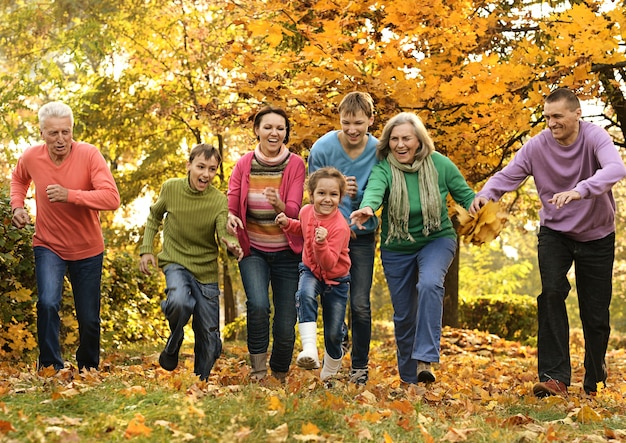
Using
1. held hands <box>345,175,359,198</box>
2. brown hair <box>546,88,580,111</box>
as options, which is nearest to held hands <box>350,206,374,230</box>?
held hands <box>345,175,359,198</box>

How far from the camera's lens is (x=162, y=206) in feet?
19.8

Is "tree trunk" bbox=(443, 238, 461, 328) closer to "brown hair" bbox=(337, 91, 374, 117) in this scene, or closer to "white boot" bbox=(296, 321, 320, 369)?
"brown hair" bbox=(337, 91, 374, 117)

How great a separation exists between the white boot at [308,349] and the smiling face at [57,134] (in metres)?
2.23

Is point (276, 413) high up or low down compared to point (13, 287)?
down

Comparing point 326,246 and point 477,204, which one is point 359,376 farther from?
point 477,204

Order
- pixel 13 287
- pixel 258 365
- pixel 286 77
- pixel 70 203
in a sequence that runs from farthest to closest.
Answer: pixel 13 287 < pixel 286 77 < pixel 258 365 < pixel 70 203

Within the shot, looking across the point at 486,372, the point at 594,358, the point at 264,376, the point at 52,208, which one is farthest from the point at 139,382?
the point at 486,372

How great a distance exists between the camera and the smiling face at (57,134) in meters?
6.07

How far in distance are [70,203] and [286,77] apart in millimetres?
2543

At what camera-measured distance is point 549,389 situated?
19.5ft

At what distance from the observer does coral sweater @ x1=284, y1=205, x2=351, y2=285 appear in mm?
5699

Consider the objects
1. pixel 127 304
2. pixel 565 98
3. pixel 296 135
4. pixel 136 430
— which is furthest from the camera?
pixel 127 304

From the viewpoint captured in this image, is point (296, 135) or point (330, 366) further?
point (296, 135)

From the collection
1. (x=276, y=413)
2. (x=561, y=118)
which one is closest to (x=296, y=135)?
(x=561, y=118)
